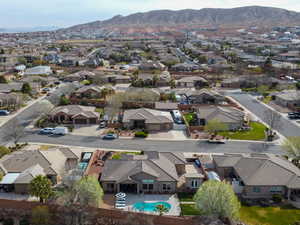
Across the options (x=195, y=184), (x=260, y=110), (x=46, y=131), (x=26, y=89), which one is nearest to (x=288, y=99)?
(x=260, y=110)

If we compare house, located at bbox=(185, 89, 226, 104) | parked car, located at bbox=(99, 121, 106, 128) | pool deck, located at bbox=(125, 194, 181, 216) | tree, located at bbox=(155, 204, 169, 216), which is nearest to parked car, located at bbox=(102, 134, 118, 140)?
parked car, located at bbox=(99, 121, 106, 128)

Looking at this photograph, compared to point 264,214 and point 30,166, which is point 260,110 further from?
point 30,166

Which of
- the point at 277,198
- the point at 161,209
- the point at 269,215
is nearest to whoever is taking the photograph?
the point at 161,209

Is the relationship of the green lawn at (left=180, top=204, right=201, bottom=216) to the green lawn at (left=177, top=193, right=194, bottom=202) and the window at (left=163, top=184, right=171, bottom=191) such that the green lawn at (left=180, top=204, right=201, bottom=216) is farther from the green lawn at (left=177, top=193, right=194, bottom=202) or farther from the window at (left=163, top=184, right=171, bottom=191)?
the window at (left=163, top=184, right=171, bottom=191)

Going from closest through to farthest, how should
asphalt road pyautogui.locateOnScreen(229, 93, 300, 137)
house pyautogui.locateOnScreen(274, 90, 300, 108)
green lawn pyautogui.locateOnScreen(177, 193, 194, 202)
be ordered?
green lawn pyautogui.locateOnScreen(177, 193, 194, 202) < asphalt road pyautogui.locateOnScreen(229, 93, 300, 137) < house pyautogui.locateOnScreen(274, 90, 300, 108)

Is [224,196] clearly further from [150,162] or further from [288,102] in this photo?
[288,102]

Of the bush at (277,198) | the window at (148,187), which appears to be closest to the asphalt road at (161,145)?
the window at (148,187)

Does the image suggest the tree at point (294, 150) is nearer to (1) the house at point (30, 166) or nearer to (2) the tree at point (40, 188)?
(1) the house at point (30, 166)
